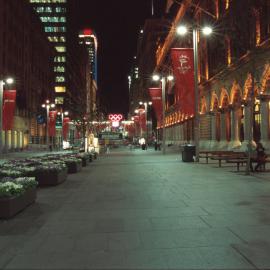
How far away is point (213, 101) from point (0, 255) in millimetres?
48944

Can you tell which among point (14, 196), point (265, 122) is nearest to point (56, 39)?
point (265, 122)

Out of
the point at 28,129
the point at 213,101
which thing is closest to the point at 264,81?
the point at 213,101

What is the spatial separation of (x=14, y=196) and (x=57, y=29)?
6193 inches

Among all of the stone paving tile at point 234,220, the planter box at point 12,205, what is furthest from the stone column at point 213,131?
the stone paving tile at point 234,220

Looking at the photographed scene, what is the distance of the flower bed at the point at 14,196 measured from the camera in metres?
11.3

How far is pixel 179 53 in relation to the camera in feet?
112

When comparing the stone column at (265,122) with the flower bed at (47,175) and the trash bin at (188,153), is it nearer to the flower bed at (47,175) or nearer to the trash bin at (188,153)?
the trash bin at (188,153)

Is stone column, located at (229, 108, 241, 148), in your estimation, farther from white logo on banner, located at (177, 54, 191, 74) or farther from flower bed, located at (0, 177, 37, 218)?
flower bed, located at (0, 177, 37, 218)

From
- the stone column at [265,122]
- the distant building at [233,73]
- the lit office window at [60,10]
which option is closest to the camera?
the distant building at [233,73]

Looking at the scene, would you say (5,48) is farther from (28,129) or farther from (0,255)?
(0,255)

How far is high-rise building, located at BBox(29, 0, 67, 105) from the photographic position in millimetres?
159000

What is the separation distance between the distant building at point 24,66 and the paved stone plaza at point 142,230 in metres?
60.9

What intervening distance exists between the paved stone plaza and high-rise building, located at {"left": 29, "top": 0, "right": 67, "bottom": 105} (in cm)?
14532

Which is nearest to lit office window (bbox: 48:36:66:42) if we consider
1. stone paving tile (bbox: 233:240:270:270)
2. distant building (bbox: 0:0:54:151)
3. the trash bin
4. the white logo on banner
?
distant building (bbox: 0:0:54:151)
